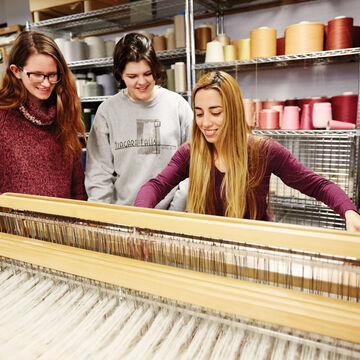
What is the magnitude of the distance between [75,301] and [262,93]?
8.80 ft

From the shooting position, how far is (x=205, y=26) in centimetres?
291

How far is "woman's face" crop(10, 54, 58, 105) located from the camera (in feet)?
4.18

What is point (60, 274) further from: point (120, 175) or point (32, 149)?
point (120, 175)

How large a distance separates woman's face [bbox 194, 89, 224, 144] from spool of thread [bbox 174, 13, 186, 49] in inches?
73.8

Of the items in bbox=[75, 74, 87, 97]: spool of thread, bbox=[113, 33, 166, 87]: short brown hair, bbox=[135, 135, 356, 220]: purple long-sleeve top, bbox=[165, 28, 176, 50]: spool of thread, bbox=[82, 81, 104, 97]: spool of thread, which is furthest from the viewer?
bbox=[75, 74, 87, 97]: spool of thread

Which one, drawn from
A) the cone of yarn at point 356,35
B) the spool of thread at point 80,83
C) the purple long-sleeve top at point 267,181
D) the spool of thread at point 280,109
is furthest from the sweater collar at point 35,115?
the spool of thread at point 80,83

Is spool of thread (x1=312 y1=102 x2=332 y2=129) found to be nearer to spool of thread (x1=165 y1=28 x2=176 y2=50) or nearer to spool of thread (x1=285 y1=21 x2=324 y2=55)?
spool of thread (x1=285 y1=21 x2=324 y2=55)

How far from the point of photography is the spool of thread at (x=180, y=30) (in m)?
2.85

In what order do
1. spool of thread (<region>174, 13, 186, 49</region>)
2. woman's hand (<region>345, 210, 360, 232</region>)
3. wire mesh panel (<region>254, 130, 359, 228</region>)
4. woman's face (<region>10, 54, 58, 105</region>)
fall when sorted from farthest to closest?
1. spool of thread (<region>174, 13, 186, 49</region>)
2. wire mesh panel (<region>254, 130, 359, 228</region>)
3. woman's face (<region>10, 54, 58, 105</region>)
4. woman's hand (<region>345, 210, 360, 232</region>)

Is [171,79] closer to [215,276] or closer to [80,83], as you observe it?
[80,83]

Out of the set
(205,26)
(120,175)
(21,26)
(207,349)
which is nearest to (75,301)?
(207,349)

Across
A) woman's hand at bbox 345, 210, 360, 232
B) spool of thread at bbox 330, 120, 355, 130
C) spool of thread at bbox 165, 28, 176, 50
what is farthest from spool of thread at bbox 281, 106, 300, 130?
woman's hand at bbox 345, 210, 360, 232

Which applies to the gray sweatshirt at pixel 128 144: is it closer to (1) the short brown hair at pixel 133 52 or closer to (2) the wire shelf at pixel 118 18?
(1) the short brown hair at pixel 133 52

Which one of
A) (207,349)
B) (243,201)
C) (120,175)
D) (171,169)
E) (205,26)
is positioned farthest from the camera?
(205,26)
